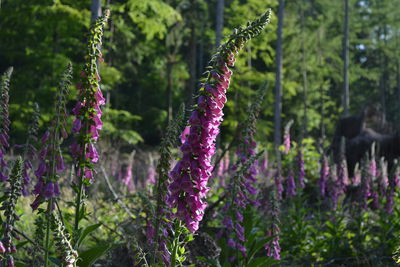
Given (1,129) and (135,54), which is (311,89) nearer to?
(135,54)

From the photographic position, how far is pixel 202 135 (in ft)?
8.57

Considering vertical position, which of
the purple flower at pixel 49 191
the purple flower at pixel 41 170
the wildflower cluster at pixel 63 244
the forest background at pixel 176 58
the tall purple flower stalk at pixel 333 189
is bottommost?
the tall purple flower stalk at pixel 333 189

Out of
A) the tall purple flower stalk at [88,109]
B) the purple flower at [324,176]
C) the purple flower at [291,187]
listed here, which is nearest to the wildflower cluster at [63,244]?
the tall purple flower stalk at [88,109]

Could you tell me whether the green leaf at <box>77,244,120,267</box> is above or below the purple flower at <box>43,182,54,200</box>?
below

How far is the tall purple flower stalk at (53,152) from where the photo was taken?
2.95 m

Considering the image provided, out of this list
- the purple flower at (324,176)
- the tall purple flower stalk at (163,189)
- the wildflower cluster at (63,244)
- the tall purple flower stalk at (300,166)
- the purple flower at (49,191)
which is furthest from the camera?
the purple flower at (324,176)

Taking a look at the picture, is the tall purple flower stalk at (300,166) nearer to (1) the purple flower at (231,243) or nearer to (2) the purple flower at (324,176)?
(2) the purple flower at (324,176)

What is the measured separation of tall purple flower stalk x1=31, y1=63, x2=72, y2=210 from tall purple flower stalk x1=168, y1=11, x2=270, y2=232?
862mm

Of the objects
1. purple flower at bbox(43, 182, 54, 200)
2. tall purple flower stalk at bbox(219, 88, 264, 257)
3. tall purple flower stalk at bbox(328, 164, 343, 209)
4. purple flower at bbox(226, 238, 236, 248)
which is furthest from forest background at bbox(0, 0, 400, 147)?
purple flower at bbox(226, 238, 236, 248)

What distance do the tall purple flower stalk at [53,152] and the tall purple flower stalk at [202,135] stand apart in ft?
2.83

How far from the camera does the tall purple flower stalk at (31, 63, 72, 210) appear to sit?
2951 millimetres

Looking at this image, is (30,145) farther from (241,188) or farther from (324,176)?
(324,176)

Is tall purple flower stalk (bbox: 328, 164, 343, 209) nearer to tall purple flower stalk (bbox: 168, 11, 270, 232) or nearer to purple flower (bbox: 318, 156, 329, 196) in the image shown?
purple flower (bbox: 318, 156, 329, 196)

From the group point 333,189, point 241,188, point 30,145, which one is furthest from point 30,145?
point 333,189
